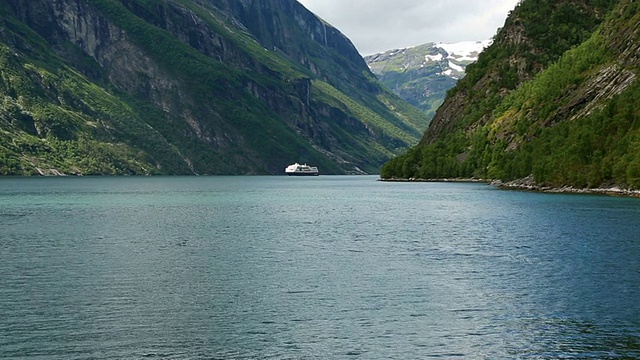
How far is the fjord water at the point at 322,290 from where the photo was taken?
139ft

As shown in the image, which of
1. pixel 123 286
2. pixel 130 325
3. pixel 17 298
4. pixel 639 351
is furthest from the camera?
pixel 123 286

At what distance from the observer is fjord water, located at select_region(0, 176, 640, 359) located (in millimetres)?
42250

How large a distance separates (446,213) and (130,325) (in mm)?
93675

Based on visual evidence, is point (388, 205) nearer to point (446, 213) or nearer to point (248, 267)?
point (446, 213)

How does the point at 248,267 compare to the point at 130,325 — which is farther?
the point at 248,267

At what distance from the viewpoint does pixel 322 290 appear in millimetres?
57969

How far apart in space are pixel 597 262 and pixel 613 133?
113416 mm

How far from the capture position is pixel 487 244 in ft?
285

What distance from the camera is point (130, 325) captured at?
46375mm

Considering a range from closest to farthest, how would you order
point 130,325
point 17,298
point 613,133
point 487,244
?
point 130,325 → point 17,298 → point 487,244 → point 613,133

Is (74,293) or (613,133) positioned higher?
(613,133)

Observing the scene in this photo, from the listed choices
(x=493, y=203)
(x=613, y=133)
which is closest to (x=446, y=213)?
(x=493, y=203)

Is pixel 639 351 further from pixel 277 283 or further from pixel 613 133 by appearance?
pixel 613 133

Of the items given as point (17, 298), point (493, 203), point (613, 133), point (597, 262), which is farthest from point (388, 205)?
point (17, 298)
